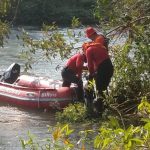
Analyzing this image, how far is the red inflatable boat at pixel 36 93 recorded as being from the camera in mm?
10797

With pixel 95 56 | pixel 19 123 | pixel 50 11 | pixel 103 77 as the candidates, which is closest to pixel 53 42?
pixel 95 56

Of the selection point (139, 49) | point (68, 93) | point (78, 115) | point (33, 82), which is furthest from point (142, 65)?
point (33, 82)

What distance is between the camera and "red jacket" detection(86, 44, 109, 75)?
364 inches

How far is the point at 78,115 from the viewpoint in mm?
9539

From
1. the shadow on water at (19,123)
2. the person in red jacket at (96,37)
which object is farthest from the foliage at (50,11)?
the person in red jacket at (96,37)

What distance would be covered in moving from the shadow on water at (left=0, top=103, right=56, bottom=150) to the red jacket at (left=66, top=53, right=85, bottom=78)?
976 mm

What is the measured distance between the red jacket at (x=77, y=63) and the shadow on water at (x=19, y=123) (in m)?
0.98

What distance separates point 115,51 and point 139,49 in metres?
1.15

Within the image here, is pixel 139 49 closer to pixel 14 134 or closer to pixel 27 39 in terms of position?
pixel 27 39

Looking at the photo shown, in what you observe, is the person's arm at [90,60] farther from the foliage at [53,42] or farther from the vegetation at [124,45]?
the foliage at [53,42]

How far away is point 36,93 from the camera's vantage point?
1134 centimetres

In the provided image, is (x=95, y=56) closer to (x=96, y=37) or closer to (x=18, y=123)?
(x=96, y=37)

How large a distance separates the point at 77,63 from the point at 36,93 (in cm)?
166

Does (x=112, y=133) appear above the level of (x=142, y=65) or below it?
below
